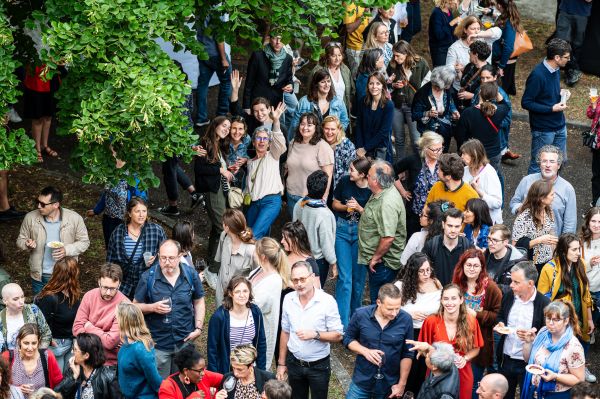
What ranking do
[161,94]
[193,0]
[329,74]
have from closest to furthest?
1. [161,94]
2. [193,0]
3. [329,74]

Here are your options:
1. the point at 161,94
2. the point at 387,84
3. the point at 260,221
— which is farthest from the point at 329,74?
the point at 161,94

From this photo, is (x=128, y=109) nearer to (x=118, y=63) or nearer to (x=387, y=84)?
(x=118, y=63)

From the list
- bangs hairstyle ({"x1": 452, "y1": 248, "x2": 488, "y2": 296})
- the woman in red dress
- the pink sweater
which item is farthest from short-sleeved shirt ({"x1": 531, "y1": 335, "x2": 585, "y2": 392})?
the pink sweater

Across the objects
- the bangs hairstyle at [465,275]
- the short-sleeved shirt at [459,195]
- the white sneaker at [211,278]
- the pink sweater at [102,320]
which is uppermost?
the short-sleeved shirt at [459,195]

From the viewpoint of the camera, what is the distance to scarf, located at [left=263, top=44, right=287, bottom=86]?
13.5 m

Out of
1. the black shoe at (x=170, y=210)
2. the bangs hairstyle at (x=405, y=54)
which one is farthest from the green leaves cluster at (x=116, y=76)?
the bangs hairstyle at (x=405, y=54)

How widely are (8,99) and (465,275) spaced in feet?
14.2

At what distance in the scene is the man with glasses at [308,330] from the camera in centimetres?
923

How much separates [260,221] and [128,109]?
3.31m

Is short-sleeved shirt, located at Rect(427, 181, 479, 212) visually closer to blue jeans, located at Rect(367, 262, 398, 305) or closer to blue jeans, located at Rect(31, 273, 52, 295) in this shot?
blue jeans, located at Rect(367, 262, 398, 305)

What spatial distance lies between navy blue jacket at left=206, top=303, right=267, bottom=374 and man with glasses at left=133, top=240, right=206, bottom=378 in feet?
2.06

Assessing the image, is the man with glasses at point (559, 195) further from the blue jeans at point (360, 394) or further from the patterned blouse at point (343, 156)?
the blue jeans at point (360, 394)

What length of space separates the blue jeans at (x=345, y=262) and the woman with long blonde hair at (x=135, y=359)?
9.92 feet

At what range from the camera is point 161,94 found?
356 inches
